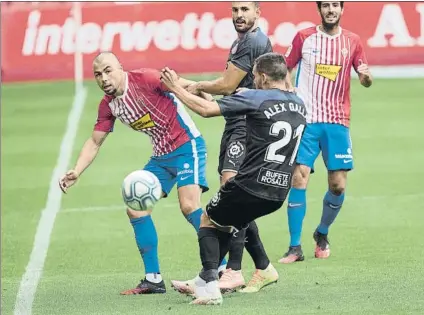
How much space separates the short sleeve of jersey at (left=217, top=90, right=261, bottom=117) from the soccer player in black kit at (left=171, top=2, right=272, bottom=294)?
96 centimetres

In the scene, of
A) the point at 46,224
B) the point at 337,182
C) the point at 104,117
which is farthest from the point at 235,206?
the point at 46,224

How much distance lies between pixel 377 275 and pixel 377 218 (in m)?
3.21

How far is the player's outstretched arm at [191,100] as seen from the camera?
30.7 feet

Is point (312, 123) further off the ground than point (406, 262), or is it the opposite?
point (312, 123)

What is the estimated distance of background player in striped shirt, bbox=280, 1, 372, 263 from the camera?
1215cm

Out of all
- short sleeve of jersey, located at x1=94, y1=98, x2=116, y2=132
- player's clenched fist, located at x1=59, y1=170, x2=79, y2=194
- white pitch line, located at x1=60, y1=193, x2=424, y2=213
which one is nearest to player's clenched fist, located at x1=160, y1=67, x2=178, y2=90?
short sleeve of jersey, located at x1=94, y1=98, x2=116, y2=132

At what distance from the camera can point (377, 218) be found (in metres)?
14.0

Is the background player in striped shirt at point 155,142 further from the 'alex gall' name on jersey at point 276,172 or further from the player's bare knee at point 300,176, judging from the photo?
the player's bare knee at point 300,176

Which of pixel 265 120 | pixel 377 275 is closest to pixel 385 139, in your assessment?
pixel 377 275

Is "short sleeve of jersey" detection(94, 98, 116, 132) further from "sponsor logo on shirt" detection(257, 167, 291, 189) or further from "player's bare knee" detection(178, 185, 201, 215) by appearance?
"sponsor logo on shirt" detection(257, 167, 291, 189)

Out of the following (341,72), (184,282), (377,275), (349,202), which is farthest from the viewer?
(349,202)

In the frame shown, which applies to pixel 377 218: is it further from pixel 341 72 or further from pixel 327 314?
pixel 327 314

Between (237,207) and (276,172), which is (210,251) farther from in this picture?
(276,172)

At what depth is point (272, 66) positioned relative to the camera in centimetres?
955
